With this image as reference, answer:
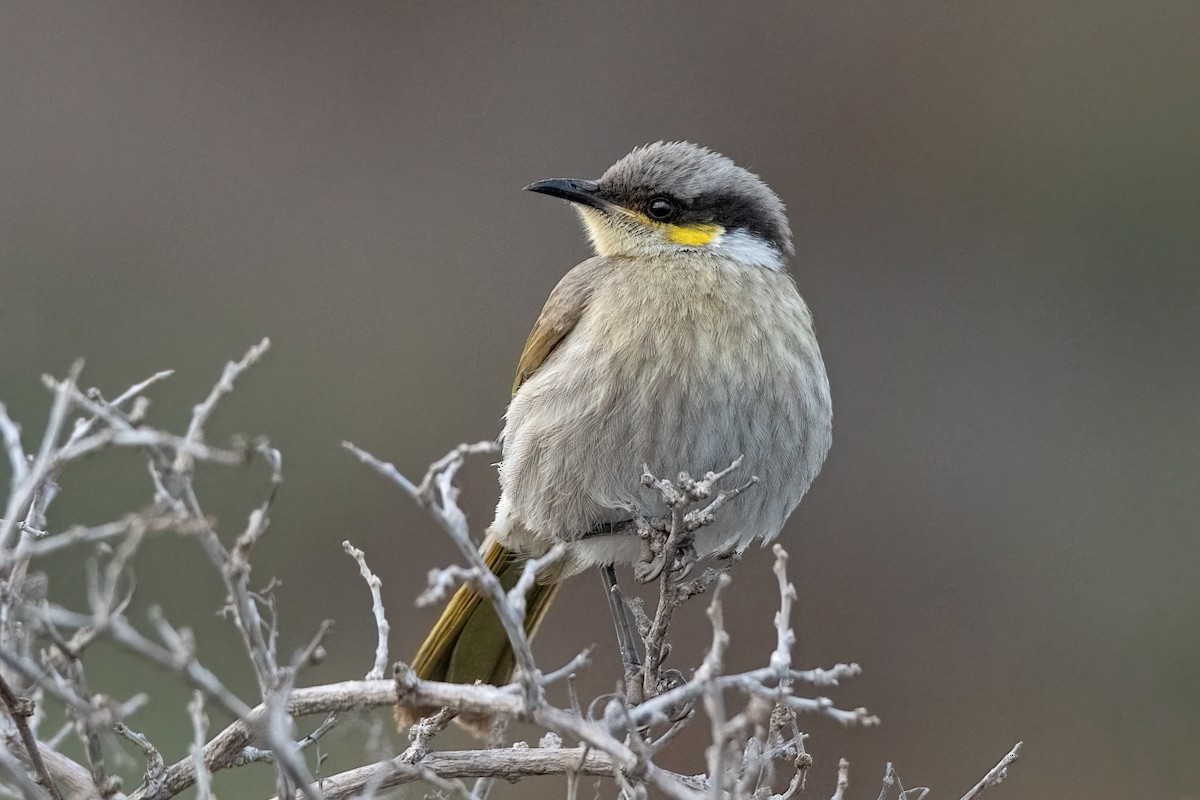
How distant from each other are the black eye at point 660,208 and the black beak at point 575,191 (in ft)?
0.45

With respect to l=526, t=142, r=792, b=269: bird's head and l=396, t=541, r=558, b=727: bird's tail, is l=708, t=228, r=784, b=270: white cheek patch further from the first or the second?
l=396, t=541, r=558, b=727: bird's tail

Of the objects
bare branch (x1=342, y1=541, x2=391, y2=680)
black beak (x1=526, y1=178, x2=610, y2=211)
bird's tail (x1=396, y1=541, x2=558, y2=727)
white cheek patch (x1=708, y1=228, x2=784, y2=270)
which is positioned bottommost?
bird's tail (x1=396, y1=541, x2=558, y2=727)

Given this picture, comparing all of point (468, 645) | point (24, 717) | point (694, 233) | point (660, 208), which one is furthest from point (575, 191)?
point (24, 717)

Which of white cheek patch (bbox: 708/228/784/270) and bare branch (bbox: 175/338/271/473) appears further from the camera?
white cheek patch (bbox: 708/228/784/270)

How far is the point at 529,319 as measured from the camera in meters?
6.49

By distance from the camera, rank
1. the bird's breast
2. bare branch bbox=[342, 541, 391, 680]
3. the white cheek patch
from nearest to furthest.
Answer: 1. bare branch bbox=[342, 541, 391, 680]
2. the bird's breast
3. the white cheek patch

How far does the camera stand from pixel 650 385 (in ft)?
12.1

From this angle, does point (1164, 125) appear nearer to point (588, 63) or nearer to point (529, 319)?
point (588, 63)

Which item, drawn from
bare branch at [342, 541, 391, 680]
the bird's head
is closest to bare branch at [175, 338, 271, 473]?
bare branch at [342, 541, 391, 680]

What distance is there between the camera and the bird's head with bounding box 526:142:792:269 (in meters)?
4.18

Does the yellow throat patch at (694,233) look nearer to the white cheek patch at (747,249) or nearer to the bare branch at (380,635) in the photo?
the white cheek patch at (747,249)

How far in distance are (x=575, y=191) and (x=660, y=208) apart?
0.86 feet

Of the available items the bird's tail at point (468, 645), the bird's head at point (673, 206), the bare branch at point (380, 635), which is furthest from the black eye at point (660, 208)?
the bare branch at point (380, 635)

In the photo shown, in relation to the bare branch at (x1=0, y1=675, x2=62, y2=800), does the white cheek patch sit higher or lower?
higher
